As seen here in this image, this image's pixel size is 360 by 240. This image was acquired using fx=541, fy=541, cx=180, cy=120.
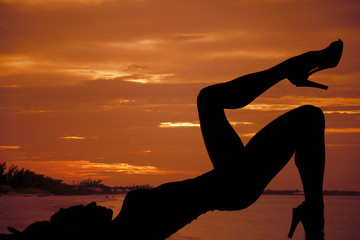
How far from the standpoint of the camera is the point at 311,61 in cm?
362

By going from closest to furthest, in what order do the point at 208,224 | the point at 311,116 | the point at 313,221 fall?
the point at 311,116 → the point at 313,221 → the point at 208,224

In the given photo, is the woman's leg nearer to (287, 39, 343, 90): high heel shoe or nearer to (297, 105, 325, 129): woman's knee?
(287, 39, 343, 90): high heel shoe

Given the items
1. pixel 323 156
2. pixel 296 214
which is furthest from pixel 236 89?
pixel 296 214

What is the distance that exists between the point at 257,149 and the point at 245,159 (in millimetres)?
101

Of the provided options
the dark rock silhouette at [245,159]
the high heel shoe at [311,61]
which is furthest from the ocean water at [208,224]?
the high heel shoe at [311,61]

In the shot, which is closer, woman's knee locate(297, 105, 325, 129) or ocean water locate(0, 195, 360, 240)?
woman's knee locate(297, 105, 325, 129)

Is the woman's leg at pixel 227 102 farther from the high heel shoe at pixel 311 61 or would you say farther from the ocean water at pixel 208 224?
the ocean water at pixel 208 224

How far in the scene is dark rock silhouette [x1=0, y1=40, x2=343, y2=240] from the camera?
350 centimetres

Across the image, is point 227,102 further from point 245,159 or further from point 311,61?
point 311,61

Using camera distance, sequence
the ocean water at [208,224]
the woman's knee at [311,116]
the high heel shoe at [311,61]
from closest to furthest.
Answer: the woman's knee at [311,116] → the high heel shoe at [311,61] → the ocean water at [208,224]

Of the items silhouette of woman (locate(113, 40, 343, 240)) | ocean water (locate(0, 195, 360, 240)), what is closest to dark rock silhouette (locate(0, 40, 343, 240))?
silhouette of woman (locate(113, 40, 343, 240))

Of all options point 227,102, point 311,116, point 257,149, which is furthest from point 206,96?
point 311,116

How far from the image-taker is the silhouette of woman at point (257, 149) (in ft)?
11.5

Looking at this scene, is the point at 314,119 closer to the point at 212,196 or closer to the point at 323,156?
the point at 323,156
